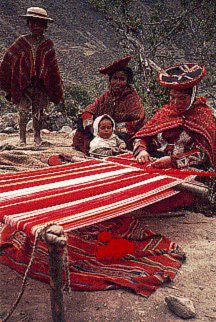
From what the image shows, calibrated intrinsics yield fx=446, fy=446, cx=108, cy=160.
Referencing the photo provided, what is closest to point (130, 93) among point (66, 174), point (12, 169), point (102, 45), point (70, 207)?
point (12, 169)

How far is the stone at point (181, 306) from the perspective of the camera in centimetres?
218

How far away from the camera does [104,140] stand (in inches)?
181

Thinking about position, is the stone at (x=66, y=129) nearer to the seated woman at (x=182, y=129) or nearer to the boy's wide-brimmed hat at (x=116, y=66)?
the boy's wide-brimmed hat at (x=116, y=66)

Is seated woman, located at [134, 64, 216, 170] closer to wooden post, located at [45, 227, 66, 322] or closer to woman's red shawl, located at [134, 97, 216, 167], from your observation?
woman's red shawl, located at [134, 97, 216, 167]

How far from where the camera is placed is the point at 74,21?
1664cm

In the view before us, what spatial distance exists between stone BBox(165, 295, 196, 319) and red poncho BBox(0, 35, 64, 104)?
12.6ft

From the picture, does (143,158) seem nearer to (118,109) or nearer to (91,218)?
(91,218)

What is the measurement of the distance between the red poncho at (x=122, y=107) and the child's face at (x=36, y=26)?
108 centimetres

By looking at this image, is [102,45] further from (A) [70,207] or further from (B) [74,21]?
(A) [70,207]

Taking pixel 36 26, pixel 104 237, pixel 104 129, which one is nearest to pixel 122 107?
pixel 104 129

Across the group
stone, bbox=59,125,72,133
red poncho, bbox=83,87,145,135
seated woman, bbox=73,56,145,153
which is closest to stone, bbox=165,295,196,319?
seated woman, bbox=73,56,145,153

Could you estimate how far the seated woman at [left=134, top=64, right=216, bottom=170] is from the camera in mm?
3520

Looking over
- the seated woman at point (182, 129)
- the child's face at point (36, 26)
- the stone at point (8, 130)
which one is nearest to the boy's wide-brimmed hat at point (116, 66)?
the child's face at point (36, 26)

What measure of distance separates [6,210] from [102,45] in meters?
14.6
